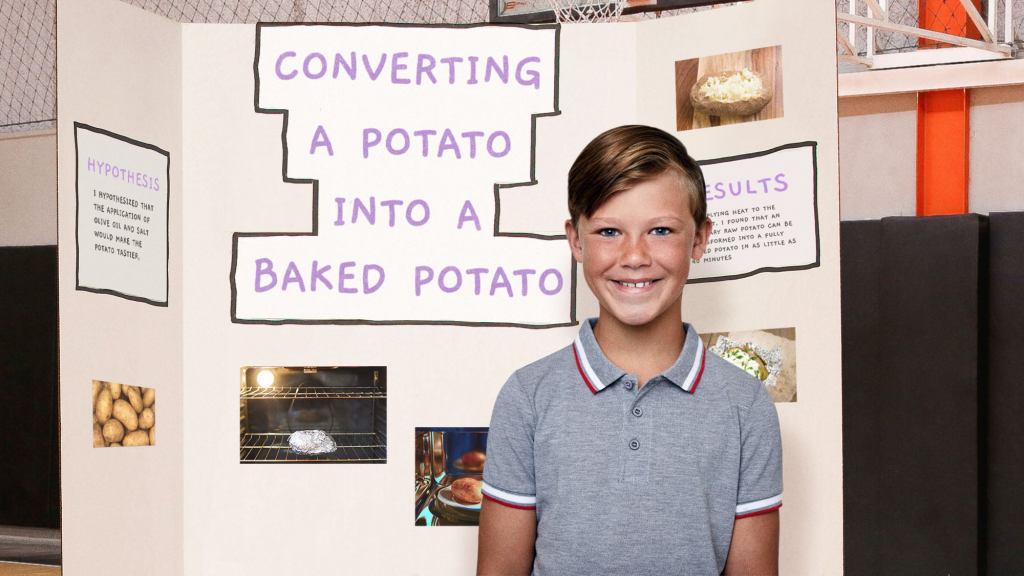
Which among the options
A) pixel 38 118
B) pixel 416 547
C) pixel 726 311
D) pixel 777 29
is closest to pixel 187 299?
pixel 416 547

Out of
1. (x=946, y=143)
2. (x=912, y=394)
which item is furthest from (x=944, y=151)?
(x=912, y=394)

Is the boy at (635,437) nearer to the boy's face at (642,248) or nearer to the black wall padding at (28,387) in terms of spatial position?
the boy's face at (642,248)

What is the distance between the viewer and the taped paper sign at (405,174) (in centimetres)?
186

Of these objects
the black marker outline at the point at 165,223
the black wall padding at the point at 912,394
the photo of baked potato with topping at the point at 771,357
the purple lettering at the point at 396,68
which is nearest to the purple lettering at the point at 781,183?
the photo of baked potato with topping at the point at 771,357

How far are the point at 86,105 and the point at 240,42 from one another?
32 cm

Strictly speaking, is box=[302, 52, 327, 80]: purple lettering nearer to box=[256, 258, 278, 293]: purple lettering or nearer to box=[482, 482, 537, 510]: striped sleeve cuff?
box=[256, 258, 278, 293]: purple lettering

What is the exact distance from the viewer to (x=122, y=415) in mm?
1745

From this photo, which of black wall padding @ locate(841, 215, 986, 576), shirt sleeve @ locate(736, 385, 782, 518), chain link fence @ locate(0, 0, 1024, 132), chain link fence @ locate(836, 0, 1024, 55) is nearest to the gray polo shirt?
shirt sleeve @ locate(736, 385, 782, 518)

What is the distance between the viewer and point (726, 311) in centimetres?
176

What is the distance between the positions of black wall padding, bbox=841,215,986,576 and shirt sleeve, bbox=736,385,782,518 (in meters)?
3.91

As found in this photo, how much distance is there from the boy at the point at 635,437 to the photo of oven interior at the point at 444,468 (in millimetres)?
455

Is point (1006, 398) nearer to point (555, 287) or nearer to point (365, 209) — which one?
point (555, 287)

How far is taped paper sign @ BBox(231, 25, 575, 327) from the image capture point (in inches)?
73.1

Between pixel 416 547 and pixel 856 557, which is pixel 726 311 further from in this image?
pixel 856 557
